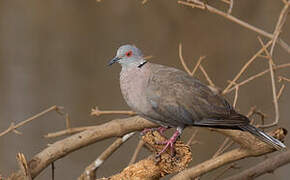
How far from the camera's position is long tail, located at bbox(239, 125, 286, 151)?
1.39 meters

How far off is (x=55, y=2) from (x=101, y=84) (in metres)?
0.49

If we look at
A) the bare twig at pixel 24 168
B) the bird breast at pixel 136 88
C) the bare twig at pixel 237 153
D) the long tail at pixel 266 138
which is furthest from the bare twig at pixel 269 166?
the bare twig at pixel 24 168

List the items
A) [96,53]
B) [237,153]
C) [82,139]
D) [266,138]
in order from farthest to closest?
1. [96,53]
2. [82,139]
3. [237,153]
4. [266,138]

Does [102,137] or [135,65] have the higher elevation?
[135,65]

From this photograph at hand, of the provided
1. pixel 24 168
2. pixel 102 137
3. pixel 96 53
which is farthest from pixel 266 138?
pixel 96 53

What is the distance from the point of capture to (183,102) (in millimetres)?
1439

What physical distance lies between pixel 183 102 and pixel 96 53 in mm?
1291

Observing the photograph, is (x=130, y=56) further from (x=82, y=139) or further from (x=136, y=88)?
(x=82, y=139)

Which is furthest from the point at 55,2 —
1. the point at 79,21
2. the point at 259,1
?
the point at 259,1

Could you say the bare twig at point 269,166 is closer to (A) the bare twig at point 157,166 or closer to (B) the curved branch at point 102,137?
(B) the curved branch at point 102,137

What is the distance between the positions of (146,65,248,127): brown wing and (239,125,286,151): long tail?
0.02 m

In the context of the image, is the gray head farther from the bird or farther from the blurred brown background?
the blurred brown background

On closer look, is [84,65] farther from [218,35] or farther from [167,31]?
[218,35]

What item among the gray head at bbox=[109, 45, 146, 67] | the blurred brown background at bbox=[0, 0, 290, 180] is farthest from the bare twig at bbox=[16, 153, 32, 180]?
the blurred brown background at bbox=[0, 0, 290, 180]
